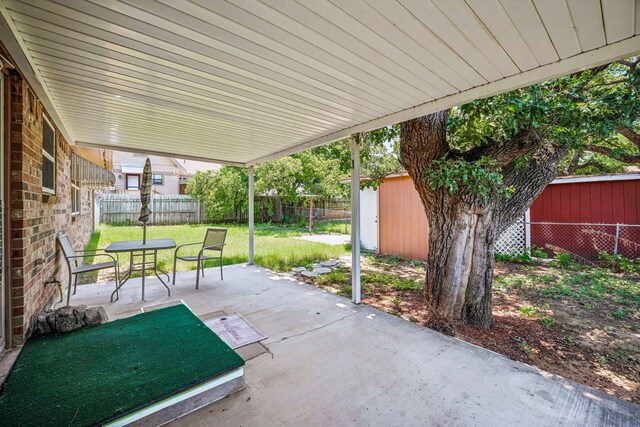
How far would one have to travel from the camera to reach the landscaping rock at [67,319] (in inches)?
103

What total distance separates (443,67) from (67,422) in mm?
3320

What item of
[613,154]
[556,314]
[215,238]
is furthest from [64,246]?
[613,154]

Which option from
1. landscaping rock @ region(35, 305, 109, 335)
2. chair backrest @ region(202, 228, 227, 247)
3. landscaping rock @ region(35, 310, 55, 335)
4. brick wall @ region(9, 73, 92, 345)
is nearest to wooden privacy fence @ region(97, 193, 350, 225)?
chair backrest @ region(202, 228, 227, 247)

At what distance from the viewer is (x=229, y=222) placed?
51.1ft

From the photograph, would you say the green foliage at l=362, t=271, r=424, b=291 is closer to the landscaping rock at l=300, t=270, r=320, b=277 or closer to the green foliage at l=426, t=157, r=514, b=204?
the landscaping rock at l=300, t=270, r=320, b=277

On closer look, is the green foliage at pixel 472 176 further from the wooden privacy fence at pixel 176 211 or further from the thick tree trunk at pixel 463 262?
the wooden privacy fence at pixel 176 211

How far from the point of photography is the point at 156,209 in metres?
14.2

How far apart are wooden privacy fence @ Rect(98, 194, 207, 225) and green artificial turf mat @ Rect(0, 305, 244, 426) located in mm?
12306

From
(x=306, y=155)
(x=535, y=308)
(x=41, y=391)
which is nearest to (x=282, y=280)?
(x=41, y=391)

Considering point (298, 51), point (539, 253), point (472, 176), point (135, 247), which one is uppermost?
point (298, 51)

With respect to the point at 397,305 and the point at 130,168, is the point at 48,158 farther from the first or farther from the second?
the point at 130,168

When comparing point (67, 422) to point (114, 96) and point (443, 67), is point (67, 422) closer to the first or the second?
point (114, 96)

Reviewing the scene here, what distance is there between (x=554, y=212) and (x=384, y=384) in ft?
25.6

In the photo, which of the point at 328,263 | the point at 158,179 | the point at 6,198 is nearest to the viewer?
the point at 6,198
